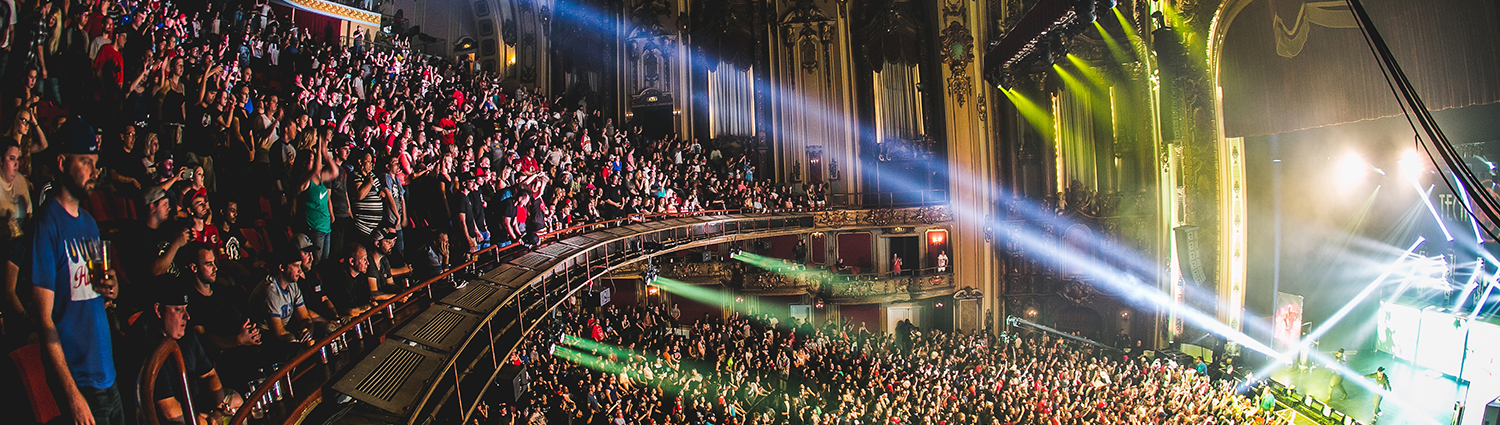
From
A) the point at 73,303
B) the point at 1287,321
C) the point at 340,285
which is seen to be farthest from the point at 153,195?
the point at 1287,321

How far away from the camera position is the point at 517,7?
20.4m

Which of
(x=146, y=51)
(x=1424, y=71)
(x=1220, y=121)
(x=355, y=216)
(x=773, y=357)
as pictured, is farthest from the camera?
(x=1220, y=121)

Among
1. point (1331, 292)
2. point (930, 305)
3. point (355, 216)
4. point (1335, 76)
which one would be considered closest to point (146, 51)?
point (355, 216)

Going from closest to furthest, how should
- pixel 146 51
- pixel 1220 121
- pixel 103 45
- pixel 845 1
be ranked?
1. pixel 103 45
2. pixel 146 51
3. pixel 1220 121
4. pixel 845 1

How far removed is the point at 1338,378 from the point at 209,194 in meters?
19.1

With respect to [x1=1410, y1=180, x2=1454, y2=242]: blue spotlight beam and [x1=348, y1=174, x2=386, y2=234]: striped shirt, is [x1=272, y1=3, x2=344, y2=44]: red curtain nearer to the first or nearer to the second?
[x1=348, y1=174, x2=386, y2=234]: striped shirt

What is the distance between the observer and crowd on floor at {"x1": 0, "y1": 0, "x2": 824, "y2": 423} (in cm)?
273

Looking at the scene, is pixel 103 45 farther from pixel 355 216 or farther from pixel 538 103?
pixel 538 103

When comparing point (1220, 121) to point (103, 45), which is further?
point (1220, 121)

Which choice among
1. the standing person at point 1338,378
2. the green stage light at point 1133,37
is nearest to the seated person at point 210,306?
the green stage light at point 1133,37

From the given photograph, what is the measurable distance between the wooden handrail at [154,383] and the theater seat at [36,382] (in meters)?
0.29

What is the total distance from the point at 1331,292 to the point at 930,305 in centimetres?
964

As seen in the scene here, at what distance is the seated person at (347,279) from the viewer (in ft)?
14.9

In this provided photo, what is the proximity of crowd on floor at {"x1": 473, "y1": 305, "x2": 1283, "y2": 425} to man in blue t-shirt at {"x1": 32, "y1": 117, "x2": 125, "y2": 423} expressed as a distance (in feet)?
15.6
